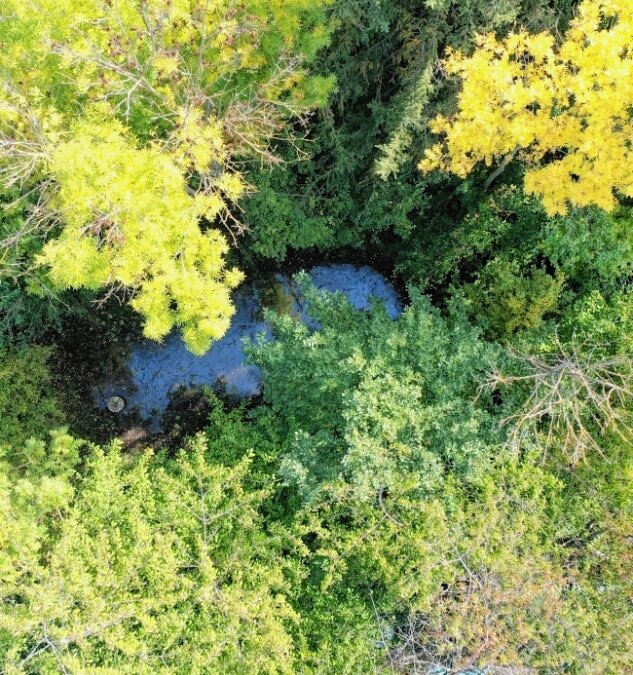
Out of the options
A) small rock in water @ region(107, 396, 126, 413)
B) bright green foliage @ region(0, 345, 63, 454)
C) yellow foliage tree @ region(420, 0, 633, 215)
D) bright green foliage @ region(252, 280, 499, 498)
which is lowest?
small rock in water @ region(107, 396, 126, 413)

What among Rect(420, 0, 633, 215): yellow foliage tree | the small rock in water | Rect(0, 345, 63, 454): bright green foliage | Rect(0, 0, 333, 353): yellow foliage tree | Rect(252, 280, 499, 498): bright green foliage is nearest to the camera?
Rect(420, 0, 633, 215): yellow foliage tree

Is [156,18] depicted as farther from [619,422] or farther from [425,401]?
[619,422]

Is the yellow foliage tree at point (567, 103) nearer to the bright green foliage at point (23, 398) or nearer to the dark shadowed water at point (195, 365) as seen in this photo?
the dark shadowed water at point (195, 365)

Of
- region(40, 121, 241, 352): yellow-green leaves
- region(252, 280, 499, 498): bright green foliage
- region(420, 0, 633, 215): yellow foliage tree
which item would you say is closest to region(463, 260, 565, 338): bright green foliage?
region(252, 280, 499, 498): bright green foliage

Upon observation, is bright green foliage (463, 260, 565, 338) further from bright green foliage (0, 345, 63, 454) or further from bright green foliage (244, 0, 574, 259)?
bright green foliage (0, 345, 63, 454)

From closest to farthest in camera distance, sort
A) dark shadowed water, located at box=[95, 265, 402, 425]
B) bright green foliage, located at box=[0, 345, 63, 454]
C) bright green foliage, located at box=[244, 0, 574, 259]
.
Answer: bright green foliage, located at box=[244, 0, 574, 259] → bright green foliage, located at box=[0, 345, 63, 454] → dark shadowed water, located at box=[95, 265, 402, 425]

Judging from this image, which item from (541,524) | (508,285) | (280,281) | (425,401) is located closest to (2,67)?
(280,281)
